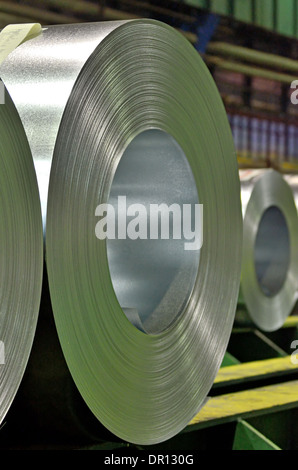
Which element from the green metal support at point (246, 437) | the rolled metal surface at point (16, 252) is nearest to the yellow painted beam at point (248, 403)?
the green metal support at point (246, 437)

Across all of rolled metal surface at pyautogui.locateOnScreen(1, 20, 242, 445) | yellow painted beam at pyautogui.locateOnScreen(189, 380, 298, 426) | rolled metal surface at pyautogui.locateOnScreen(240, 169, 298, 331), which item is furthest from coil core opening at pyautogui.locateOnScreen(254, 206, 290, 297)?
rolled metal surface at pyautogui.locateOnScreen(1, 20, 242, 445)

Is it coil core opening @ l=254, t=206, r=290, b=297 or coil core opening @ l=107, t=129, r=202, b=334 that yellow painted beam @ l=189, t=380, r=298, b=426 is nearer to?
coil core opening @ l=107, t=129, r=202, b=334

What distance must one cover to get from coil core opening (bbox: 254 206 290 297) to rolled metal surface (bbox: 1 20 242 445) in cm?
202

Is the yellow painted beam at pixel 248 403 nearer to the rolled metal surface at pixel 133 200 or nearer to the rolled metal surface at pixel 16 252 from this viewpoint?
the rolled metal surface at pixel 133 200

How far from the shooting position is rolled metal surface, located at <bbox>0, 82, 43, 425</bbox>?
191 cm

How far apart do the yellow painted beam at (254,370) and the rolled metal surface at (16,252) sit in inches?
67.2

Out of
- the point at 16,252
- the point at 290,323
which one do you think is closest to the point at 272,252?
the point at 290,323

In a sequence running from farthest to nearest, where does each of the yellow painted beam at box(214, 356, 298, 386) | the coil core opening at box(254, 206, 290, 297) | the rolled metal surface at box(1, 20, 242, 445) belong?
the coil core opening at box(254, 206, 290, 297) → the yellow painted beam at box(214, 356, 298, 386) → the rolled metal surface at box(1, 20, 242, 445)

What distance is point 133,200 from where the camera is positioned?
279 cm

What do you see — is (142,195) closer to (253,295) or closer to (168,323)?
(168,323)

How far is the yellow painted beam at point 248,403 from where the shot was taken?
3031 mm

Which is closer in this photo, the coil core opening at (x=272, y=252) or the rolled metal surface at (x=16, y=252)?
the rolled metal surface at (x=16, y=252)

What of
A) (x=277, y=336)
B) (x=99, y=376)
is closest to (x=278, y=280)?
(x=277, y=336)

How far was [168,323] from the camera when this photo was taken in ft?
8.66
